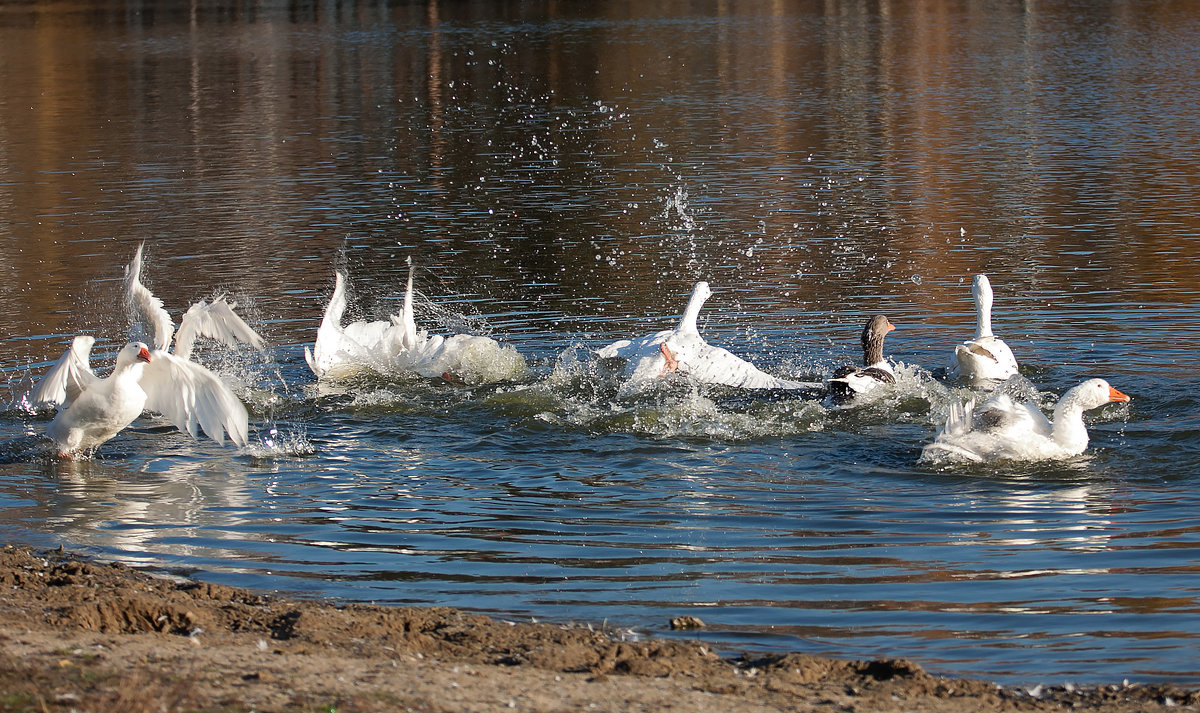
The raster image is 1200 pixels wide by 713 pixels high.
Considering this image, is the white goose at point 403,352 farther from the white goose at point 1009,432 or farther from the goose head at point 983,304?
the white goose at point 1009,432

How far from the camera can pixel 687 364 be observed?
11984 mm

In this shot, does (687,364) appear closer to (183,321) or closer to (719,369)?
(719,369)

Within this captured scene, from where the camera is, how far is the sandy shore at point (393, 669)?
18.0 feet

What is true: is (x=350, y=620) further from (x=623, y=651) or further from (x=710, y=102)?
(x=710, y=102)

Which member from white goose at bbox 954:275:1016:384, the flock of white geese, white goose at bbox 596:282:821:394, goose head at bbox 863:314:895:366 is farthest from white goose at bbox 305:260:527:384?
white goose at bbox 954:275:1016:384

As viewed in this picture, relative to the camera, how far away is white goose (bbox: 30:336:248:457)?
33.7 feet

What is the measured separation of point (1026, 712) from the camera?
572cm

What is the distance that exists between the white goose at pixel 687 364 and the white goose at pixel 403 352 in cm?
Result: 103

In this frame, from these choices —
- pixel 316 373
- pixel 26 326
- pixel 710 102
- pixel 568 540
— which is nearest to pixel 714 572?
pixel 568 540

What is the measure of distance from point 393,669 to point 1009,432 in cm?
531

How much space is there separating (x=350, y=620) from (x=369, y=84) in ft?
117

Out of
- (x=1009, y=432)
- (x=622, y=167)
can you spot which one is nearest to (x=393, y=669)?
(x=1009, y=432)

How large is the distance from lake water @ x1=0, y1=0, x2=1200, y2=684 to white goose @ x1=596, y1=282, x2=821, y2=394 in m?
0.23

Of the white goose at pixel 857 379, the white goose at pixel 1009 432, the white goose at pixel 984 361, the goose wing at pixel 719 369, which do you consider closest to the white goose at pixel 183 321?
the goose wing at pixel 719 369
